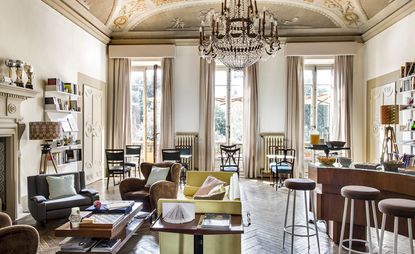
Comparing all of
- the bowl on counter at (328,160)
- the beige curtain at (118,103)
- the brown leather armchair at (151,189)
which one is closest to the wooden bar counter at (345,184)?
the bowl on counter at (328,160)

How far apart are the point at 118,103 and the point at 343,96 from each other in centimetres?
641

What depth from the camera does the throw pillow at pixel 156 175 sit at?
5.36m

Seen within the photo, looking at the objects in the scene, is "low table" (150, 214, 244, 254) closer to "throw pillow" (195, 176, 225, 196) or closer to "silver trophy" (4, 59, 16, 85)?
"throw pillow" (195, 176, 225, 196)

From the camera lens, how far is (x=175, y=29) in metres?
9.04

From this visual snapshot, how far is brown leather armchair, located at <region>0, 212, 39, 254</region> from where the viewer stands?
2340mm

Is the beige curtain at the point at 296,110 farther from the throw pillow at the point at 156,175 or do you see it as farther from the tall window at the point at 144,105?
the throw pillow at the point at 156,175

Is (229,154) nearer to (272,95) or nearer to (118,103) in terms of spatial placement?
(272,95)

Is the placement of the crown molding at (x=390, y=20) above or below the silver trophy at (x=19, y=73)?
above

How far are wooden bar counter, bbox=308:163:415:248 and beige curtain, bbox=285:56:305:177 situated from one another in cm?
457

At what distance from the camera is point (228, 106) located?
9281 millimetres

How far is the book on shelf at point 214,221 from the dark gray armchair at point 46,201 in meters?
2.99

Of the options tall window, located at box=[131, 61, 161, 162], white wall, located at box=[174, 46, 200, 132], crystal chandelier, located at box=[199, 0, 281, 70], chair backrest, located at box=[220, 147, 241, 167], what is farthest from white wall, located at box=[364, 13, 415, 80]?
tall window, located at box=[131, 61, 161, 162]

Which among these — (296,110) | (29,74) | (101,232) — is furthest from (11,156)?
(296,110)

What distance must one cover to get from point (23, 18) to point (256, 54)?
4.02 m
